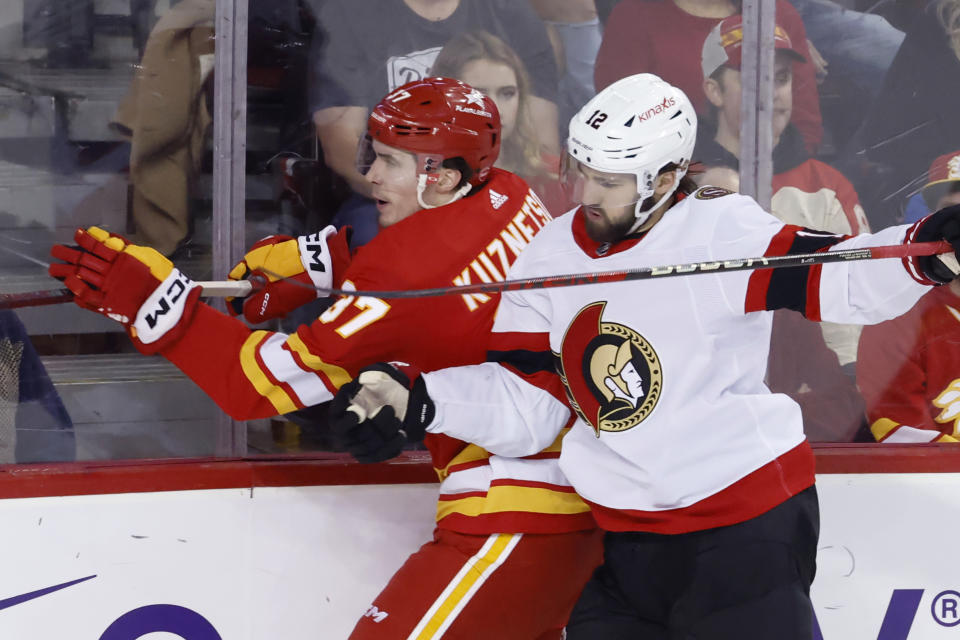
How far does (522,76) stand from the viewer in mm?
2557

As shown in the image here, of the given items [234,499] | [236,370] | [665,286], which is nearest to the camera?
[665,286]

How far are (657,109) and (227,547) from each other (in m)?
1.17

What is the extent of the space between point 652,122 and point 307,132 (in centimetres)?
91

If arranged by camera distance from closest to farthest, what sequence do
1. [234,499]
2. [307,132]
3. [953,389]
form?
[234,499]
[307,132]
[953,389]

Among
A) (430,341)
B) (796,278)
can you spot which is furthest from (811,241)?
(430,341)

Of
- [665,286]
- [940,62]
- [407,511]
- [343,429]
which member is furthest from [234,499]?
[940,62]

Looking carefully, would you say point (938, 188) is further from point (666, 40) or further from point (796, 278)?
point (796, 278)

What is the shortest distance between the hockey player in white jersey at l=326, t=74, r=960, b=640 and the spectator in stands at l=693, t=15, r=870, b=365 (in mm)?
696

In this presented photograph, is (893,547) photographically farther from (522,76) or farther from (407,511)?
(522,76)

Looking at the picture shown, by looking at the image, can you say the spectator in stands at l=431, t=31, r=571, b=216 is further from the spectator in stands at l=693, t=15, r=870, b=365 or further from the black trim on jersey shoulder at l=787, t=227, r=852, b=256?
the black trim on jersey shoulder at l=787, t=227, r=852, b=256

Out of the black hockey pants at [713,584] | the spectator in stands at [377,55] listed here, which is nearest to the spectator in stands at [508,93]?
the spectator in stands at [377,55]

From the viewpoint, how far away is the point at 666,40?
2598mm

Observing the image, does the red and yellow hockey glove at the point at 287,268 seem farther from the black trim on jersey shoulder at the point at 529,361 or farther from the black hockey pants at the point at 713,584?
the black hockey pants at the point at 713,584

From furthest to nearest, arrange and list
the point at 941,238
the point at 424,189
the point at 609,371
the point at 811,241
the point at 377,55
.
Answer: the point at 377,55
the point at 424,189
the point at 609,371
the point at 811,241
the point at 941,238
